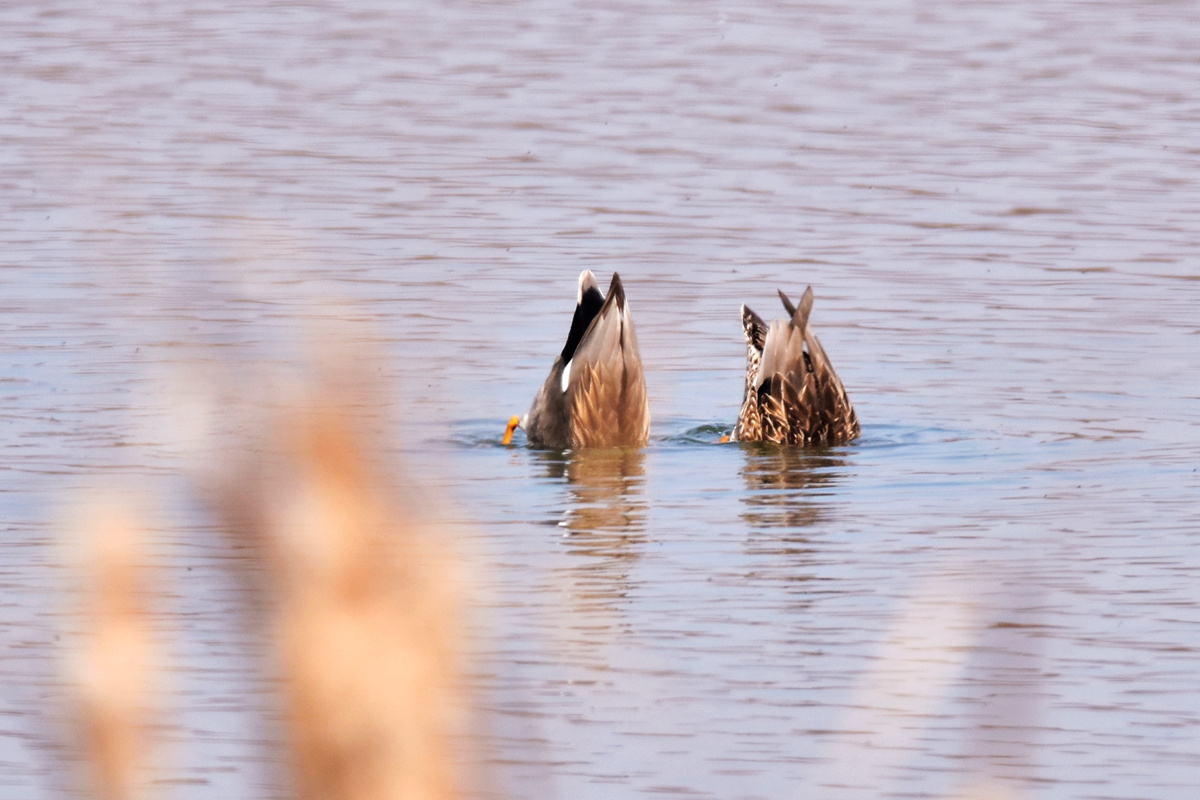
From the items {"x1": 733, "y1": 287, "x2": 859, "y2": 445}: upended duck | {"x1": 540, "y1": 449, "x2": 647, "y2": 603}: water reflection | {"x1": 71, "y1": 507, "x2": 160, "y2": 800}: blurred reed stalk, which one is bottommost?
{"x1": 540, "y1": 449, "x2": 647, "y2": 603}: water reflection

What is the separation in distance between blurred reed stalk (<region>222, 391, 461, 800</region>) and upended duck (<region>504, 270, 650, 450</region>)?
7776mm

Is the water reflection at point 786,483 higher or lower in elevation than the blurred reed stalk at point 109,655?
lower

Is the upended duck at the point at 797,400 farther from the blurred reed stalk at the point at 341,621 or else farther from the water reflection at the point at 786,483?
the blurred reed stalk at the point at 341,621

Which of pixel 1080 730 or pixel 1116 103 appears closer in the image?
pixel 1080 730

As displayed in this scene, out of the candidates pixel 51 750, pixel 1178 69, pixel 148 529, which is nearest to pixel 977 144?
pixel 1178 69

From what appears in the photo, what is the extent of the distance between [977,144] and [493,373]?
7.51 m

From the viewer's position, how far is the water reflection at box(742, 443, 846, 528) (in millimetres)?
8594

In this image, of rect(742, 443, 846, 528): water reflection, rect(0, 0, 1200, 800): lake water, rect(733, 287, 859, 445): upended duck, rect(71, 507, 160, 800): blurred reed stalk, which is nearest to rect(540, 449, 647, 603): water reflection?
rect(0, 0, 1200, 800): lake water

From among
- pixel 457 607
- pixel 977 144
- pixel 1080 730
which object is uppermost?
pixel 977 144

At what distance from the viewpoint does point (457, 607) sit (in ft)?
8.83

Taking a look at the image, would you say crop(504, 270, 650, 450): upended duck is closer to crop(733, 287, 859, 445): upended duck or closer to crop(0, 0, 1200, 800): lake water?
crop(0, 0, 1200, 800): lake water

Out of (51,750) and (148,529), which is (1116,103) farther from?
(51,750)

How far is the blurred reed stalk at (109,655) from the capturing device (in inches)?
90.6

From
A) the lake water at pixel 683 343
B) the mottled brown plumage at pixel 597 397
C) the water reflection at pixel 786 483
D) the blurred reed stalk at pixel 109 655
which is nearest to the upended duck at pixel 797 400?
the water reflection at pixel 786 483
